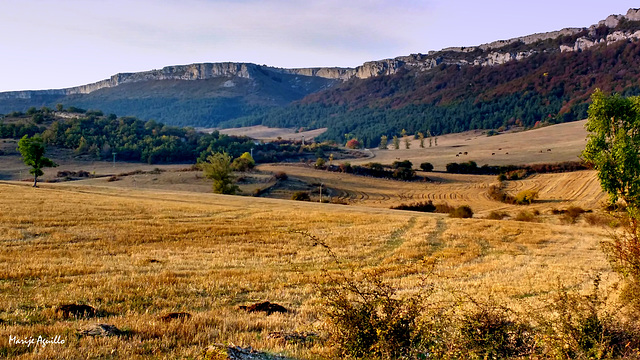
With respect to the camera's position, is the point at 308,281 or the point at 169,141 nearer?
the point at 308,281

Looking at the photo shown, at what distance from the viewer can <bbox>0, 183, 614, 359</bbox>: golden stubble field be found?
27.1 feet

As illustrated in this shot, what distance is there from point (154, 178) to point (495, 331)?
86.1m

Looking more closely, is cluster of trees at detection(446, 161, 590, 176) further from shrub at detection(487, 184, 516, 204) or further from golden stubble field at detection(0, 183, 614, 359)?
golden stubble field at detection(0, 183, 614, 359)

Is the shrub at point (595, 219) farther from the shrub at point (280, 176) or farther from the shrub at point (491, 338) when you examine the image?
the shrub at point (280, 176)

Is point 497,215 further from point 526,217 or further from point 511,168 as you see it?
point 511,168

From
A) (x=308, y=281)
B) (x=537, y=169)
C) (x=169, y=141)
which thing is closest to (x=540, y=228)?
(x=308, y=281)

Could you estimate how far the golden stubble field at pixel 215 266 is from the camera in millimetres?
8250

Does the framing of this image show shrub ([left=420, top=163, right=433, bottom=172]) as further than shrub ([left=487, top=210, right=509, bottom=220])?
Yes

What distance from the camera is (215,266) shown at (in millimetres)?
17359

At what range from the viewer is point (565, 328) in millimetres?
7605

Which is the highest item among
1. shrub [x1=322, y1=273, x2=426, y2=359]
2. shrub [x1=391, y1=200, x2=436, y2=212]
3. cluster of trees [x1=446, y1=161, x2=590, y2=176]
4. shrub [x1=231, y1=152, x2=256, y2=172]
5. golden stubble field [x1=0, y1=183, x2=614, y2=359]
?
shrub [x1=322, y1=273, x2=426, y2=359]

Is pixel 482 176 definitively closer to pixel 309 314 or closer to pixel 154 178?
pixel 154 178

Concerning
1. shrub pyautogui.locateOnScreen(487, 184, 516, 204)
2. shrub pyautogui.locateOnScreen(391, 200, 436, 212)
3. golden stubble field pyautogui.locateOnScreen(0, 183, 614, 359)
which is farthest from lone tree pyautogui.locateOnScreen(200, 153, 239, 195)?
shrub pyautogui.locateOnScreen(487, 184, 516, 204)

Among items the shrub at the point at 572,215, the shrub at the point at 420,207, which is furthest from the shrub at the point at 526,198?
the shrub at the point at 420,207
